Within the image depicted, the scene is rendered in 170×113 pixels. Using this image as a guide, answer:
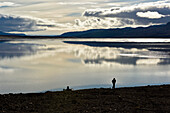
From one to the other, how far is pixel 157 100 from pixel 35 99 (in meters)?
6.60

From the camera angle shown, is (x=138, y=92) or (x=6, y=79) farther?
(x=6, y=79)

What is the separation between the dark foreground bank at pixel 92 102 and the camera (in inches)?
473

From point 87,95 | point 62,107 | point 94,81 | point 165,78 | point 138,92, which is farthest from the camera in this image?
point 165,78

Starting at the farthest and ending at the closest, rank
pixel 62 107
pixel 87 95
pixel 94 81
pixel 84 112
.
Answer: pixel 94 81
pixel 87 95
pixel 62 107
pixel 84 112

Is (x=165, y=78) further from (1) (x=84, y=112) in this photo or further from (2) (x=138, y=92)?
(1) (x=84, y=112)

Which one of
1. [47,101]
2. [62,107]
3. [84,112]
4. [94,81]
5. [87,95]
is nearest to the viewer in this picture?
[84,112]

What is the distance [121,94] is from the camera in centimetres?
1561

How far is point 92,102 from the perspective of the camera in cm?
1346

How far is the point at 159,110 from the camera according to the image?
12078 millimetres

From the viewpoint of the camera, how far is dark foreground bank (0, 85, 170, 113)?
1202 centimetres

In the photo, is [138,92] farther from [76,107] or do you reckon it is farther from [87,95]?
[76,107]

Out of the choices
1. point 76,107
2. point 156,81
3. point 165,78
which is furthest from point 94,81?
point 76,107

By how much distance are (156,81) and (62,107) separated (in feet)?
42.8

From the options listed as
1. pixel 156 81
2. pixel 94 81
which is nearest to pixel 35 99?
pixel 94 81
